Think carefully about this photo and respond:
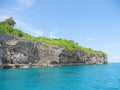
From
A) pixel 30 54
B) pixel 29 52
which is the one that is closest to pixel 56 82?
pixel 29 52

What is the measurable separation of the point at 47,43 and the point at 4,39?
15.3 meters

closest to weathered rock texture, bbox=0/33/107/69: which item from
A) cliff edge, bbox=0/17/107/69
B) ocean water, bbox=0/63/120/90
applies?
cliff edge, bbox=0/17/107/69

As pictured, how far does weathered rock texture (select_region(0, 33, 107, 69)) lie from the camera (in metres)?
46.8

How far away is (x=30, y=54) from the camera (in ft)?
175

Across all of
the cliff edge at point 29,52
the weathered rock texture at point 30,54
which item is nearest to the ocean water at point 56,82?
Answer: the weathered rock texture at point 30,54

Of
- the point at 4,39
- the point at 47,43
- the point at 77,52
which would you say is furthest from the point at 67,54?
the point at 4,39

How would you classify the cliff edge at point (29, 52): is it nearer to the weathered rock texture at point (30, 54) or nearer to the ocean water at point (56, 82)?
the weathered rock texture at point (30, 54)

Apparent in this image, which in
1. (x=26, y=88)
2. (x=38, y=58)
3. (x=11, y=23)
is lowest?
(x=26, y=88)

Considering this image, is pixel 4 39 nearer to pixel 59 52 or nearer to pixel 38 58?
pixel 38 58

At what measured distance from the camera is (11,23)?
65500mm

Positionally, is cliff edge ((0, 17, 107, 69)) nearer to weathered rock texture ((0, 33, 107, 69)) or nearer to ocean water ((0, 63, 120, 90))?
weathered rock texture ((0, 33, 107, 69))

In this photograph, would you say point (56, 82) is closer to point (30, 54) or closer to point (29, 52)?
point (29, 52)

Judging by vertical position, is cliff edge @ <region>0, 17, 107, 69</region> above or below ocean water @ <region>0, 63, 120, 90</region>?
above

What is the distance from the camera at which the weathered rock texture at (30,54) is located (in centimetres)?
4675
